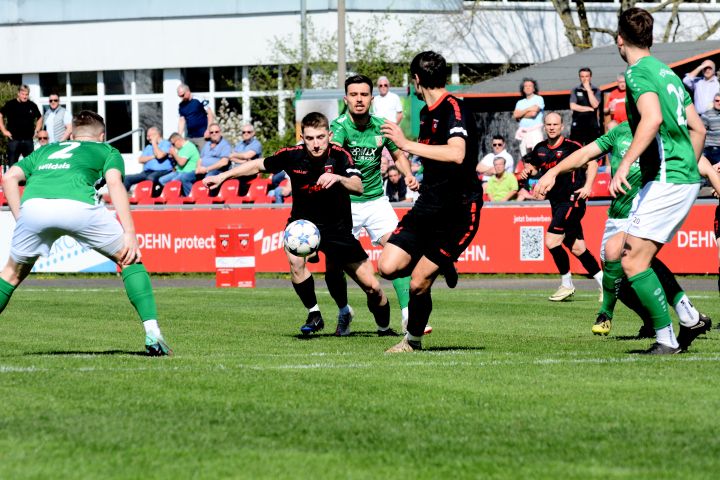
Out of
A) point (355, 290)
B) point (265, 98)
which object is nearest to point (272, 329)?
point (355, 290)

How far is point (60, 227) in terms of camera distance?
9422mm

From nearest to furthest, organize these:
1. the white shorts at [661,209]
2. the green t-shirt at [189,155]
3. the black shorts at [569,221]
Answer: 1. the white shorts at [661,209]
2. the black shorts at [569,221]
3. the green t-shirt at [189,155]

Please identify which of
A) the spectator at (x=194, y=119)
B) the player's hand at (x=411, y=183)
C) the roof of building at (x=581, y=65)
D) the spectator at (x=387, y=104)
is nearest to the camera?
the player's hand at (x=411, y=183)

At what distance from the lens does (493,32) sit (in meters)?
47.7

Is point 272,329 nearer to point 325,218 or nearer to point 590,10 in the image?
point 325,218

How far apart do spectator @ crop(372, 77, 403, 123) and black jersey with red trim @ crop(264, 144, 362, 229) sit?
13.5 metres

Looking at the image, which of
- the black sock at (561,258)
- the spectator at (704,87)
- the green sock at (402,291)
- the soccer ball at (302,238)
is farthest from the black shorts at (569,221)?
the spectator at (704,87)

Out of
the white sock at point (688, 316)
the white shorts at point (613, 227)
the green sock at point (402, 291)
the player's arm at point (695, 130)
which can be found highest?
the player's arm at point (695, 130)

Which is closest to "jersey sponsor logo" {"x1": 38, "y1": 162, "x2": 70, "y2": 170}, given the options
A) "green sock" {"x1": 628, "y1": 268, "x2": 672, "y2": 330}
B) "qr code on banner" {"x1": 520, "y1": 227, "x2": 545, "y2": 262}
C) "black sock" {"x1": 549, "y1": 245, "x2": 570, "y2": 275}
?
"green sock" {"x1": 628, "y1": 268, "x2": 672, "y2": 330}

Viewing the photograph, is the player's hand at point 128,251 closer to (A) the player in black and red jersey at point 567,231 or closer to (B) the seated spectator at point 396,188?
(A) the player in black and red jersey at point 567,231

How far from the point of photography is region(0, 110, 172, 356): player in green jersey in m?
9.38

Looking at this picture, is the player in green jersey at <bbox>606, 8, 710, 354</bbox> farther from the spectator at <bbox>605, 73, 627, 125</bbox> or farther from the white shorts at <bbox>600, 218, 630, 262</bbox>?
the spectator at <bbox>605, 73, 627, 125</bbox>

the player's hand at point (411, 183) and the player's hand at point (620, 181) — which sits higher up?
the player's hand at point (620, 181)

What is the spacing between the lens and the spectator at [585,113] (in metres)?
25.5
